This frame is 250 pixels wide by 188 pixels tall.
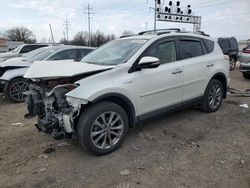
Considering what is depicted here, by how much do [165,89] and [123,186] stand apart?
200 cm

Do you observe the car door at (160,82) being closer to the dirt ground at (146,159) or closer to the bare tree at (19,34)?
the dirt ground at (146,159)

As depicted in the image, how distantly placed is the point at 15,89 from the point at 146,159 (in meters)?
5.30

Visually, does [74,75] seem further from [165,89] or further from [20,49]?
[20,49]

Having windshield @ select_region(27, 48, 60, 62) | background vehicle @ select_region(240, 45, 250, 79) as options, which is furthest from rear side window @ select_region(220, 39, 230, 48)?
windshield @ select_region(27, 48, 60, 62)

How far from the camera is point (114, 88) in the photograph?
383 centimetres

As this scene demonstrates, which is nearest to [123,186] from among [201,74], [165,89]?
[165,89]

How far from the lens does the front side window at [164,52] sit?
14.9 ft

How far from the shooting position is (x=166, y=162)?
3754 mm

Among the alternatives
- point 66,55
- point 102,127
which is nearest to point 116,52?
point 102,127

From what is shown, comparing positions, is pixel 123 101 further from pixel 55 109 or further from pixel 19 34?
pixel 19 34

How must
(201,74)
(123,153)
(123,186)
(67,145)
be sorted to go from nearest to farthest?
(123,186) → (123,153) → (67,145) → (201,74)

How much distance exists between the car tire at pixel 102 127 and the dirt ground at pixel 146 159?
0.59ft

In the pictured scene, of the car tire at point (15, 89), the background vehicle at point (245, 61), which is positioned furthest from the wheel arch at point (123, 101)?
the background vehicle at point (245, 61)

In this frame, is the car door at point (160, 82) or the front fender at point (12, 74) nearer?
the car door at point (160, 82)
